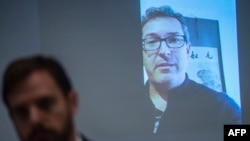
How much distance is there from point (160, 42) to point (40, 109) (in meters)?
1.35

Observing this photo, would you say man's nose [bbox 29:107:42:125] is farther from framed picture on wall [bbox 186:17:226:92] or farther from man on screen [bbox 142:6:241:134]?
framed picture on wall [bbox 186:17:226:92]

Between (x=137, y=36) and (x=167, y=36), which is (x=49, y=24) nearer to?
(x=137, y=36)

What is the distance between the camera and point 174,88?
7.08 ft

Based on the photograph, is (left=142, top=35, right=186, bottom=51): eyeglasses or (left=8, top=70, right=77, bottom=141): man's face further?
(left=142, top=35, right=186, bottom=51): eyeglasses

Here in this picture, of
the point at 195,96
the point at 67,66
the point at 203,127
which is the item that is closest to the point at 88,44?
the point at 67,66

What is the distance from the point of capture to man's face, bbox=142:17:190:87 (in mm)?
2094

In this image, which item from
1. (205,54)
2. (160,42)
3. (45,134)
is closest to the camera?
(45,134)

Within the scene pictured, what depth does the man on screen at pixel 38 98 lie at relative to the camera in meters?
0.83

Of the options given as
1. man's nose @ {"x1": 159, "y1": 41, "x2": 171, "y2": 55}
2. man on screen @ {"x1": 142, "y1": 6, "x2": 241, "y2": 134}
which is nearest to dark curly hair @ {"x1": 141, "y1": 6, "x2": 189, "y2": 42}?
man on screen @ {"x1": 142, "y1": 6, "x2": 241, "y2": 134}

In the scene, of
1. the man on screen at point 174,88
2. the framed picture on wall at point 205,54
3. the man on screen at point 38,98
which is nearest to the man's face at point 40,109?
the man on screen at point 38,98

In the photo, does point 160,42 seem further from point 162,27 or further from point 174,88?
point 174,88

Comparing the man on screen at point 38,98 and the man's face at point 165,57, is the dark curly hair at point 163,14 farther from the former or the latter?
the man on screen at point 38,98

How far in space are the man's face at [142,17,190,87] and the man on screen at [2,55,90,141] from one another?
4.07 feet

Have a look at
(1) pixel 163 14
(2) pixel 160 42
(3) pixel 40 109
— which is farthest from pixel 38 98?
(1) pixel 163 14
